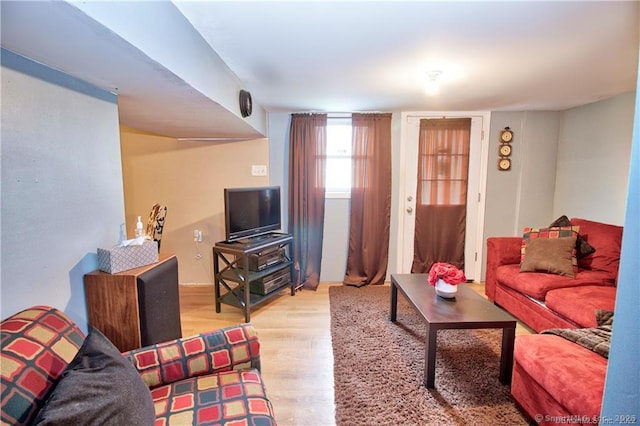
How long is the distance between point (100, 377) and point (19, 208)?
2.24ft

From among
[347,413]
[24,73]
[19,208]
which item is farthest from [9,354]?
[347,413]

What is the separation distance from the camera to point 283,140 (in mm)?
3760

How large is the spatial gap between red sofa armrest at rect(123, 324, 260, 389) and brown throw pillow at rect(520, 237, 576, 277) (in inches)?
102

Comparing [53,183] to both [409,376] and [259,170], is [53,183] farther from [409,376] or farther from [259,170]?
[259,170]

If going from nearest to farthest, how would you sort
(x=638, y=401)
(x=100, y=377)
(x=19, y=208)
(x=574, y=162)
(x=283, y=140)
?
(x=638, y=401), (x=100, y=377), (x=19, y=208), (x=574, y=162), (x=283, y=140)

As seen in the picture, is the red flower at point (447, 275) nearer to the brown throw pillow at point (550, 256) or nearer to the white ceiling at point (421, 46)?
the brown throw pillow at point (550, 256)

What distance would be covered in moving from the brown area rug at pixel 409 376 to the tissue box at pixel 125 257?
139 centimetres

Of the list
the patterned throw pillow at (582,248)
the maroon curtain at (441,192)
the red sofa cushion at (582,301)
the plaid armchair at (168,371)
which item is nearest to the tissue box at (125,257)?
the plaid armchair at (168,371)

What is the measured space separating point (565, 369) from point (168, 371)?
1.83 m

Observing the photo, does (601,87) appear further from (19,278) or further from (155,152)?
(155,152)

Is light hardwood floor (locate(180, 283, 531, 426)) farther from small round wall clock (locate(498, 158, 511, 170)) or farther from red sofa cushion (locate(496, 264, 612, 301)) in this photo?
small round wall clock (locate(498, 158, 511, 170))

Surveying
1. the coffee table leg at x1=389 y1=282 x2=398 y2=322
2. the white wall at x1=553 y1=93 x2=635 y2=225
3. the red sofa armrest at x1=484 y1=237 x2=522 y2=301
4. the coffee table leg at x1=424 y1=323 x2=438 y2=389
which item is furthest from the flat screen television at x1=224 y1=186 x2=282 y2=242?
the white wall at x1=553 y1=93 x2=635 y2=225

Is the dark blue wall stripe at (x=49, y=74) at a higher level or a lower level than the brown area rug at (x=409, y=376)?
higher

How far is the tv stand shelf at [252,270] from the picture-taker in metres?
2.91
